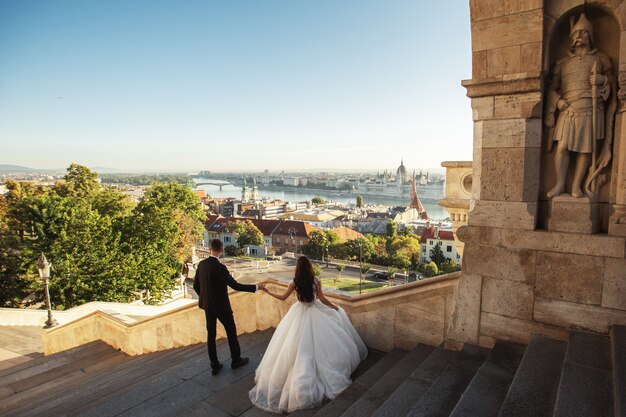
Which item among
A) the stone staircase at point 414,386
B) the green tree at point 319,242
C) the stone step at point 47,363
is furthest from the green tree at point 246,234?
the stone staircase at point 414,386

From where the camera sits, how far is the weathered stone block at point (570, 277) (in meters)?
2.67

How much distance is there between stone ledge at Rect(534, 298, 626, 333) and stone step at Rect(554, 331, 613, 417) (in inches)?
4.3

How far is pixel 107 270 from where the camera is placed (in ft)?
42.2

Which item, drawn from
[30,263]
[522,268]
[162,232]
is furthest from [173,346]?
[162,232]

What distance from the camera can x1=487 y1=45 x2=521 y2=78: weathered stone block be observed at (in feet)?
9.50

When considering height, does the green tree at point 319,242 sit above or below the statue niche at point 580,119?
below

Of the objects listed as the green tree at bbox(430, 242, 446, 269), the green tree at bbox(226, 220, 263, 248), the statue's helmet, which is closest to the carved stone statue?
the statue's helmet

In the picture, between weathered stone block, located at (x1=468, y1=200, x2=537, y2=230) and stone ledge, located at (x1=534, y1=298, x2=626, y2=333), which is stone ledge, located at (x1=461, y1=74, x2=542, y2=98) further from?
stone ledge, located at (x1=534, y1=298, x2=626, y2=333)

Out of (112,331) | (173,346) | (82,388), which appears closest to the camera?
(82,388)

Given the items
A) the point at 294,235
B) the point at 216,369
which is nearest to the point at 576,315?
the point at 216,369

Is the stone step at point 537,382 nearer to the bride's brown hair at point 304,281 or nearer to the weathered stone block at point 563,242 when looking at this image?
the weathered stone block at point 563,242

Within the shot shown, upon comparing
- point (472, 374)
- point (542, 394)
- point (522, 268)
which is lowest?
point (472, 374)

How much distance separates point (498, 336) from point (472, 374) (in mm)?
532

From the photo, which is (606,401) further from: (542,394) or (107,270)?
(107,270)
